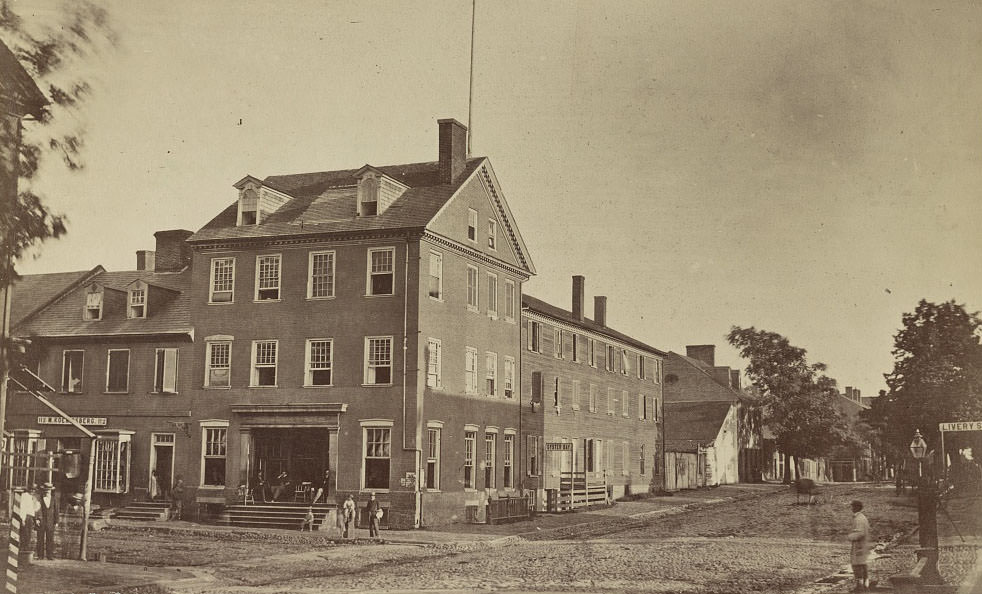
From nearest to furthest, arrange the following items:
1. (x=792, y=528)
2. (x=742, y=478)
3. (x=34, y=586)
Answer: (x=34, y=586) < (x=792, y=528) < (x=742, y=478)

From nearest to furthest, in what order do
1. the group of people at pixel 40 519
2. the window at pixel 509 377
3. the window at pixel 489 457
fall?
the group of people at pixel 40 519 → the window at pixel 489 457 → the window at pixel 509 377

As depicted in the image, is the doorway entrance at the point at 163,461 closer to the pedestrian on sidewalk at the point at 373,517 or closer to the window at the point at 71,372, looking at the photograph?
the pedestrian on sidewalk at the point at 373,517

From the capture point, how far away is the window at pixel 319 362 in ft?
94.4

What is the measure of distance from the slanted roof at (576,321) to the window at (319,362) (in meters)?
11.4

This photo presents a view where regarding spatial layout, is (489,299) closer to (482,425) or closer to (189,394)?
(482,425)

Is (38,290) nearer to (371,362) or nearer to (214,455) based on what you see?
(371,362)

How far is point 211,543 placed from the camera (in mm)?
22062

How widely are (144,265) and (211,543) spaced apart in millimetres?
6371

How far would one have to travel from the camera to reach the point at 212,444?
2898 centimetres

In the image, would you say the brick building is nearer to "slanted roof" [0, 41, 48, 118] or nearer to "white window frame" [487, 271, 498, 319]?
"white window frame" [487, 271, 498, 319]

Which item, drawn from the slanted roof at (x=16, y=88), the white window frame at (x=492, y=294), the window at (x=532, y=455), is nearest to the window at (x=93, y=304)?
the slanted roof at (x=16, y=88)

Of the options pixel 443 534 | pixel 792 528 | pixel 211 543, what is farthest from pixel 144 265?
pixel 792 528

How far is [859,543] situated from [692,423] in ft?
160

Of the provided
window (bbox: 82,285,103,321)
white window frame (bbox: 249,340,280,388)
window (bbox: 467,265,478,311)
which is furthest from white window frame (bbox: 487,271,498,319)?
window (bbox: 82,285,103,321)
